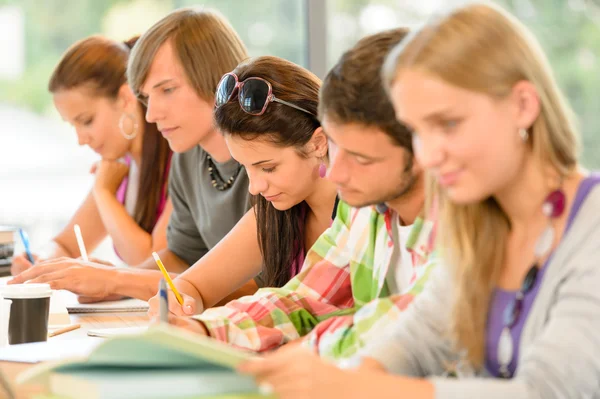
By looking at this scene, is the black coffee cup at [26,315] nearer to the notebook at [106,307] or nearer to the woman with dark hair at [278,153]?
the woman with dark hair at [278,153]

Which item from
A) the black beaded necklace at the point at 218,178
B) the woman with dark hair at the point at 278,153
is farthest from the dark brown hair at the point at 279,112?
the black beaded necklace at the point at 218,178

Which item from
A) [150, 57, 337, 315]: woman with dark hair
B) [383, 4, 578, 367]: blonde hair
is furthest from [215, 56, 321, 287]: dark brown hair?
[383, 4, 578, 367]: blonde hair

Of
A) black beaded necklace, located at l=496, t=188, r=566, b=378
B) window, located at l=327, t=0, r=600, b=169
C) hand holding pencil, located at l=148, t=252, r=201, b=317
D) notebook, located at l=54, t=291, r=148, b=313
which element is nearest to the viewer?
black beaded necklace, located at l=496, t=188, r=566, b=378

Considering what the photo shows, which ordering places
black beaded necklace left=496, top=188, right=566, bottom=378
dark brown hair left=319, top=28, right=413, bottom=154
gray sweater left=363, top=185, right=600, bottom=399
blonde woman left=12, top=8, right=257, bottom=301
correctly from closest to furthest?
gray sweater left=363, top=185, right=600, bottom=399
black beaded necklace left=496, top=188, right=566, bottom=378
dark brown hair left=319, top=28, right=413, bottom=154
blonde woman left=12, top=8, right=257, bottom=301

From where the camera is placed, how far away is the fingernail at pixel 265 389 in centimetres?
84

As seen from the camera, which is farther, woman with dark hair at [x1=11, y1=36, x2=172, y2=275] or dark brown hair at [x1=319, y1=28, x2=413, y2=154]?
woman with dark hair at [x1=11, y1=36, x2=172, y2=275]

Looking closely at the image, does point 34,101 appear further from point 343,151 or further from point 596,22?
point 343,151

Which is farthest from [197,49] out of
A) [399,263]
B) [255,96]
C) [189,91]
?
[399,263]

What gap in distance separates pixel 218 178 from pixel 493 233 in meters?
1.31

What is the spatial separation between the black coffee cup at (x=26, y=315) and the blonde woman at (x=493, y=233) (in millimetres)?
751

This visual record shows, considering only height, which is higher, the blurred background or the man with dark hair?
the man with dark hair

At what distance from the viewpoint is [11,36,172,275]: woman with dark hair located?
2695 mm

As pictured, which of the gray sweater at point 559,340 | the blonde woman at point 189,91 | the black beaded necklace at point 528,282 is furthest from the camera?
the blonde woman at point 189,91

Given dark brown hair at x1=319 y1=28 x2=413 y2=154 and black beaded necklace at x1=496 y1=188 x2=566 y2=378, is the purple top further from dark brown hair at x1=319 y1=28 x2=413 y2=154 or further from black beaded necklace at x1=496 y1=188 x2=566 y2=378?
dark brown hair at x1=319 y1=28 x2=413 y2=154
